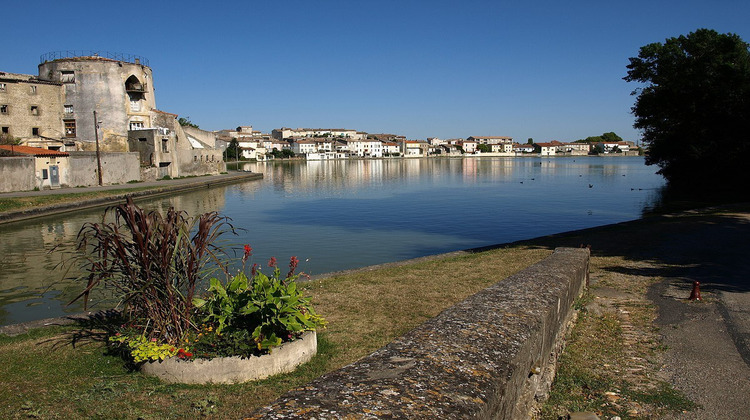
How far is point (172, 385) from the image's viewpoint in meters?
4.73

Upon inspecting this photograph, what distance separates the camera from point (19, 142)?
143ft

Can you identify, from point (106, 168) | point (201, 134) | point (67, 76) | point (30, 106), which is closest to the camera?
point (106, 168)

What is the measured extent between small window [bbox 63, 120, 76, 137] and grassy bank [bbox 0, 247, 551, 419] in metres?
49.5

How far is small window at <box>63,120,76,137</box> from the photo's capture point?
48750mm

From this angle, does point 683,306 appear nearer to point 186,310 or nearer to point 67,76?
point 186,310

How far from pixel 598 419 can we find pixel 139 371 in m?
4.36

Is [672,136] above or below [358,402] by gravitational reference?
above

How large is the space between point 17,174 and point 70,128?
750 inches

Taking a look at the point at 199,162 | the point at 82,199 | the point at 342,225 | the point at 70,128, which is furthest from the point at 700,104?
the point at 70,128

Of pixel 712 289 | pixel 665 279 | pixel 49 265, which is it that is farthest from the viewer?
pixel 49 265

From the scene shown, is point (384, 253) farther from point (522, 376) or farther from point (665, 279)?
point (522, 376)

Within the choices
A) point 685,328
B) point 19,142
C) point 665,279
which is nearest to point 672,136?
point 665,279

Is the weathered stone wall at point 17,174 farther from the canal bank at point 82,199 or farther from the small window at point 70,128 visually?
the small window at point 70,128

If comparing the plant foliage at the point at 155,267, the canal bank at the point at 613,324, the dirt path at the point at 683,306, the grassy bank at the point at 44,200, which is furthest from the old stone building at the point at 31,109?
the plant foliage at the point at 155,267
